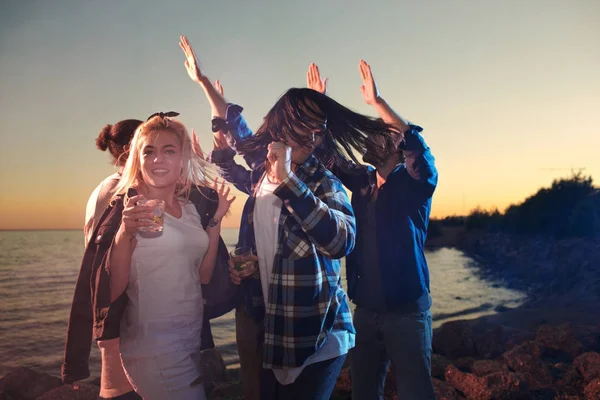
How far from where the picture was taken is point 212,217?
2.35 m

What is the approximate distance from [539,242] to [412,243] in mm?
29635

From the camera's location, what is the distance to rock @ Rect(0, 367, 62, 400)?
5.49 m

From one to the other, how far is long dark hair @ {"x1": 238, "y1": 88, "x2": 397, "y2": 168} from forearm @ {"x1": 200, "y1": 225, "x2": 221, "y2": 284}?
457mm

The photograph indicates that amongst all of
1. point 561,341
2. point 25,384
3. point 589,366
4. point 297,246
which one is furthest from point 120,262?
point 561,341

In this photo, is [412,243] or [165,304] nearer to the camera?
[165,304]

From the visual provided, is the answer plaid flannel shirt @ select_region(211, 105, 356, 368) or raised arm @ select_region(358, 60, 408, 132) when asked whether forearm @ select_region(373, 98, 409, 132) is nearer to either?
raised arm @ select_region(358, 60, 408, 132)

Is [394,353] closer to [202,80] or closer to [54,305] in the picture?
[202,80]

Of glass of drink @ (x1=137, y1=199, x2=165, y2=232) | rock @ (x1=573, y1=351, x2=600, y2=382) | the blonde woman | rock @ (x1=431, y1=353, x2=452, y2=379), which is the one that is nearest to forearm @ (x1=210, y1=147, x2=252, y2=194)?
the blonde woman

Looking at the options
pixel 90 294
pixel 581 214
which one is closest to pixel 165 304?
pixel 90 294

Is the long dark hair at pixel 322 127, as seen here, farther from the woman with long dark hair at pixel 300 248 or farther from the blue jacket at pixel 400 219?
the blue jacket at pixel 400 219

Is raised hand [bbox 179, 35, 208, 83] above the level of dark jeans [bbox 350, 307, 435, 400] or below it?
above

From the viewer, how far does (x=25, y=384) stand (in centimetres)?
561

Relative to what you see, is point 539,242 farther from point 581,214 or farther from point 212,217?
point 212,217

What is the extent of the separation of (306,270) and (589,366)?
17.9 feet
